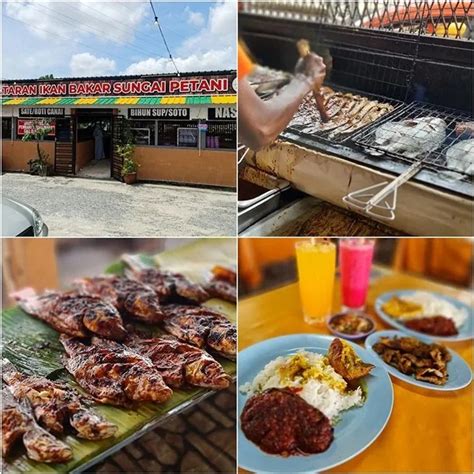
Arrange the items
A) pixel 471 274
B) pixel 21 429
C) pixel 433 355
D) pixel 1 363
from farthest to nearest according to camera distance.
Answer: pixel 471 274, pixel 433 355, pixel 1 363, pixel 21 429

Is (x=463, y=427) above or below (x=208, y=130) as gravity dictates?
below

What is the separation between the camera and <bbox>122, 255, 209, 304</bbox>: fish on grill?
1587 mm

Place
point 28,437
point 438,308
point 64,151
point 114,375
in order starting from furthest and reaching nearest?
point 438,308
point 64,151
point 114,375
point 28,437

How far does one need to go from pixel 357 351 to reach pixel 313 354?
14 centimetres

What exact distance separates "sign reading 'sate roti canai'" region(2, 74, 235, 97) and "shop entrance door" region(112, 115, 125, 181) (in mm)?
74

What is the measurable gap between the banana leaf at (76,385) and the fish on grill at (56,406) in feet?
0.07

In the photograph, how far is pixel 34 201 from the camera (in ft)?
4.70

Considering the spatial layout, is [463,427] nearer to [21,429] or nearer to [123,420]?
[123,420]

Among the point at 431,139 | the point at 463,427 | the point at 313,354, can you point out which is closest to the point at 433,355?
the point at 463,427

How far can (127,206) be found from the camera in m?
1.44

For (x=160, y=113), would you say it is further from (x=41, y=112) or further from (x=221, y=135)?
(x=41, y=112)

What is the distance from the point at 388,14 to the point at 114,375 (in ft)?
4.34

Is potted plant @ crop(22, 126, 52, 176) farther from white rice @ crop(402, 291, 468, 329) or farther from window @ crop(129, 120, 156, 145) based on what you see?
white rice @ crop(402, 291, 468, 329)

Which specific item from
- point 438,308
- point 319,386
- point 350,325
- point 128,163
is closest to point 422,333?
point 438,308
